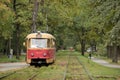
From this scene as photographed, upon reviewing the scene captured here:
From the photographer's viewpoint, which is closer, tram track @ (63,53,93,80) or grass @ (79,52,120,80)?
tram track @ (63,53,93,80)

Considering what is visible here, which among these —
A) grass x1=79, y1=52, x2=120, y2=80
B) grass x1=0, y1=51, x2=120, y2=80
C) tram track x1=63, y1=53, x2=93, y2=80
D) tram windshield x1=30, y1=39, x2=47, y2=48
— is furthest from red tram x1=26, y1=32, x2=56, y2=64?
grass x1=79, y1=52, x2=120, y2=80

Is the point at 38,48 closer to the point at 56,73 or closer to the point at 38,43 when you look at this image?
the point at 38,43

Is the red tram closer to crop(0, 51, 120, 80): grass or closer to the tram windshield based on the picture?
the tram windshield

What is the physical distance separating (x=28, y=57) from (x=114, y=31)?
14.1 m

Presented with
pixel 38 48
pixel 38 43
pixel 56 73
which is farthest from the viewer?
pixel 38 43

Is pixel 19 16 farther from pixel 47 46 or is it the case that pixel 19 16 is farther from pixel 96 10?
pixel 96 10

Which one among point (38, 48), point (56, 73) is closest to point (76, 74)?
point (56, 73)

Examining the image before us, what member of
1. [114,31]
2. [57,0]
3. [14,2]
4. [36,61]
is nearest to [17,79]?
[114,31]

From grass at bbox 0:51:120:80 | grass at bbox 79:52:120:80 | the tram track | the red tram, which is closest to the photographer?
the tram track

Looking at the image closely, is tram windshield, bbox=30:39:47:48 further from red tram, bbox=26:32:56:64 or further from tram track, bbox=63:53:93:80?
tram track, bbox=63:53:93:80

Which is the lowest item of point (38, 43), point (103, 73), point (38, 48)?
point (103, 73)

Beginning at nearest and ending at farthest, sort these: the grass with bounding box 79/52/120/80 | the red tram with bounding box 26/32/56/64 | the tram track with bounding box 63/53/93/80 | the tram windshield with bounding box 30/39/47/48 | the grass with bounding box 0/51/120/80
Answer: the tram track with bounding box 63/53/93/80 < the grass with bounding box 0/51/120/80 < the grass with bounding box 79/52/120/80 < the red tram with bounding box 26/32/56/64 < the tram windshield with bounding box 30/39/47/48

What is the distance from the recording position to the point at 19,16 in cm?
5272

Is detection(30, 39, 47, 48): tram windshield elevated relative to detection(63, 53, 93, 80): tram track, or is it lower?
elevated
